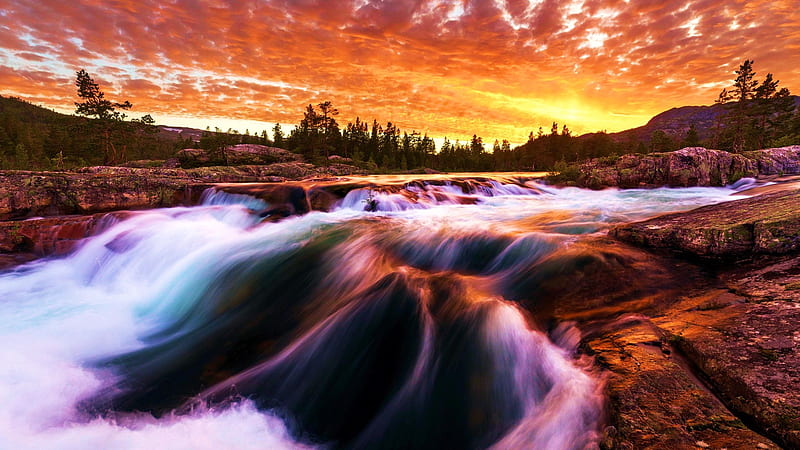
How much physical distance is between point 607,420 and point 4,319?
865 cm

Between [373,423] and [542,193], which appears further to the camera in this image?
[542,193]

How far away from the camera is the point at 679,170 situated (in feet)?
48.0

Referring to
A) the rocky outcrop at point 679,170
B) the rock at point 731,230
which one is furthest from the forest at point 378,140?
the rock at point 731,230

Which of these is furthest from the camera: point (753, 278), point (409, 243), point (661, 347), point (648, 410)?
point (409, 243)

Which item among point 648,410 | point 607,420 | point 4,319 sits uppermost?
point 648,410

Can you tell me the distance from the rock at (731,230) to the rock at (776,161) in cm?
1483

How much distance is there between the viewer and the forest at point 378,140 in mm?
37688

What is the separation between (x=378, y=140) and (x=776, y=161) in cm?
7363

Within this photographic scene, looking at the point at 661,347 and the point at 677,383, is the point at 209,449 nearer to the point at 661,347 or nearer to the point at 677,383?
the point at 677,383

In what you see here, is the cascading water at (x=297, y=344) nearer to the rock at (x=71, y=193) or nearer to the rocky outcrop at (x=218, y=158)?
the rock at (x=71, y=193)

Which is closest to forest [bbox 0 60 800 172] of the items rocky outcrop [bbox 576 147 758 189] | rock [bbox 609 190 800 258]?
rocky outcrop [bbox 576 147 758 189]

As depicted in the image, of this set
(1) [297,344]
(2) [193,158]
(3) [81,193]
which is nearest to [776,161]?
(1) [297,344]

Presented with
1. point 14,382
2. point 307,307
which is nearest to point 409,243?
point 307,307

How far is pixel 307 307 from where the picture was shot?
535 centimetres
